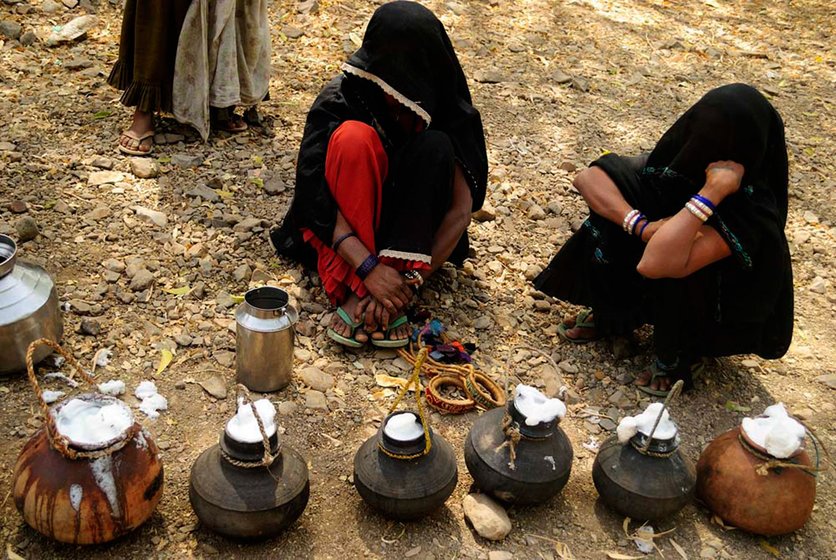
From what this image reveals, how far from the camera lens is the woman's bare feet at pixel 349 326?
12.2ft

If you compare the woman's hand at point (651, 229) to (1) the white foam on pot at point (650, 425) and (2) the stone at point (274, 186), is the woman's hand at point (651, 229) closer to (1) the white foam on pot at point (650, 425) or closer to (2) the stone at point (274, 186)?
(1) the white foam on pot at point (650, 425)

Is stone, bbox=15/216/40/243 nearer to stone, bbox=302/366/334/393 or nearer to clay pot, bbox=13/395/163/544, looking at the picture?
stone, bbox=302/366/334/393

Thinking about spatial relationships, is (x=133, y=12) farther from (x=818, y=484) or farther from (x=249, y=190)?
(x=818, y=484)

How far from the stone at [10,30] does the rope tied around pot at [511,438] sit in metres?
4.77

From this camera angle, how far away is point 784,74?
23.3 feet

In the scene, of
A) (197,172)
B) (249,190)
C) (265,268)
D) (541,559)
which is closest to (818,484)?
(541,559)

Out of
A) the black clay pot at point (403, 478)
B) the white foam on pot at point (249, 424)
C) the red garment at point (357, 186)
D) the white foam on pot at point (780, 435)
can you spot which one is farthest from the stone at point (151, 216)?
the white foam on pot at point (780, 435)

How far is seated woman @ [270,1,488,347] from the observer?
3.56 meters

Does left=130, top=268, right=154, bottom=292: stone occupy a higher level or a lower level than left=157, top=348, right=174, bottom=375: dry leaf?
higher

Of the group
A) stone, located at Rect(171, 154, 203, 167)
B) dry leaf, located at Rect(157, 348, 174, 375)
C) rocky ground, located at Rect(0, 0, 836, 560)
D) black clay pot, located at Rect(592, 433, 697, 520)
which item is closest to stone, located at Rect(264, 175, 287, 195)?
rocky ground, located at Rect(0, 0, 836, 560)

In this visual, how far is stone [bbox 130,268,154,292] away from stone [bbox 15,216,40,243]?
0.59 meters

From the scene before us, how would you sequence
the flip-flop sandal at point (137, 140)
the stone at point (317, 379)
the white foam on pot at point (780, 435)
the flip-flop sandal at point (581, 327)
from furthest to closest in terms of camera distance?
the flip-flop sandal at point (137, 140)
the flip-flop sandal at point (581, 327)
the stone at point (317, 379)
the white foam on pot at point (780, 435)

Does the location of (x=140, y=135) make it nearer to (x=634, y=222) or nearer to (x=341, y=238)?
(x=341, y=238)

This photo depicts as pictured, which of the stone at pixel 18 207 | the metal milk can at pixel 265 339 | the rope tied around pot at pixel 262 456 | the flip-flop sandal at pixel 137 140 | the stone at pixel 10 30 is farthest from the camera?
the stone at pixel 10 30
